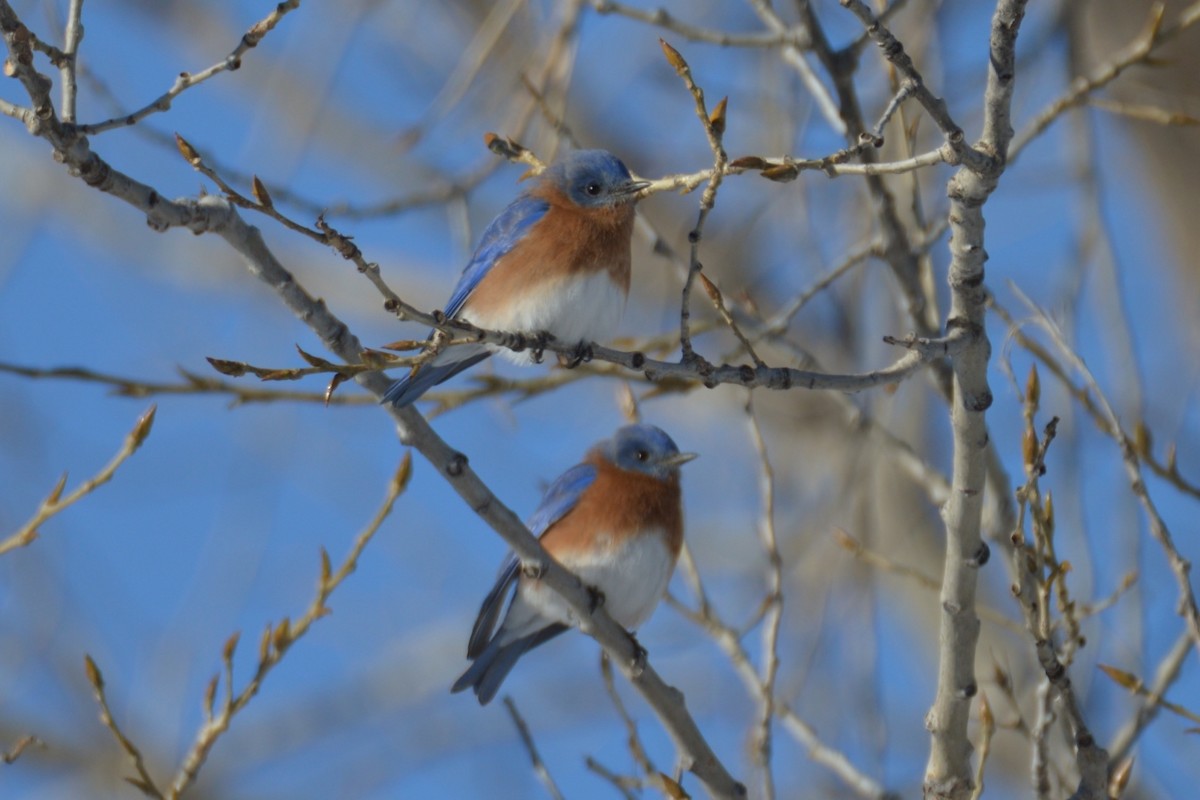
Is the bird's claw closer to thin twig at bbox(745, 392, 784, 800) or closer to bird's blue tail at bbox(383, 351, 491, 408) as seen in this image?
thin twig at bbox(745, 392, 784, 800)

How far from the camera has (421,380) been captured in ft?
13.9

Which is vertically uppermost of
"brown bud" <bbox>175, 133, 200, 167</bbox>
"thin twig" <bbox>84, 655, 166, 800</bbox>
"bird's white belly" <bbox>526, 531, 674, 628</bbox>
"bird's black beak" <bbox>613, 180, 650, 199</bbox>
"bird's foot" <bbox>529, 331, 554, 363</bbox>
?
"bird's black beak" <bbox>613, 180, 650, 199</bbox>

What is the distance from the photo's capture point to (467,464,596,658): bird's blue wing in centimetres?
524

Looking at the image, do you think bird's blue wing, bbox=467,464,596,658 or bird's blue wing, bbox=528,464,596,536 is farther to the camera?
bird's blue wing, bbox=528,464,596,536

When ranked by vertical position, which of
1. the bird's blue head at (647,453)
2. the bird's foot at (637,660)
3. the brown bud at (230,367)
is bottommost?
the bird's foot at (637,660)

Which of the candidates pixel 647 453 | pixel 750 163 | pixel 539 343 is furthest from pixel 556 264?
pixel 750 163

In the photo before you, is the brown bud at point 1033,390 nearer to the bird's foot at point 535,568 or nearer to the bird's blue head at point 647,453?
the bird's foot at point 535,568

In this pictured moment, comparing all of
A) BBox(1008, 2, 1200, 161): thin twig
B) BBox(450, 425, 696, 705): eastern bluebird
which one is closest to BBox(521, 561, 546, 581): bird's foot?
BBox(450, 425, 696, 705): eastern bluebird

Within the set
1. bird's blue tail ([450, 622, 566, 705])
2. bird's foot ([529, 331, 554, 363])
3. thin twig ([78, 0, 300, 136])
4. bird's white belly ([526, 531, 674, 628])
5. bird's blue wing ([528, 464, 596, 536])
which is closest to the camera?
thin twig ([78, 0, 300, 136])

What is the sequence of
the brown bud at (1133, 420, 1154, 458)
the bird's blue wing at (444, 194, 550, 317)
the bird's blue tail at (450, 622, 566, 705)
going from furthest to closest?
the bird's blue tail at (450, 622, 566, 705) < the bird's blue wing at (444, 194, 550, 317) < the brown bud at (1133, 420, 1154, 458)

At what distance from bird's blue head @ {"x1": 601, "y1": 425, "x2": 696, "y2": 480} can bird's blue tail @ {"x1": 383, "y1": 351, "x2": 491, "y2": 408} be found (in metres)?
1.16

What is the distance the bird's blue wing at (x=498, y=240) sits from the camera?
15.5 ft

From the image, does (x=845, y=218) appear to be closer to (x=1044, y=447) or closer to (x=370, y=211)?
(x=370, y=211)

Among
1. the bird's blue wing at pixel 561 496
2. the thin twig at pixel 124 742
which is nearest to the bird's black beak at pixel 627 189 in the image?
the bird's blue wing at pixel 561 496
